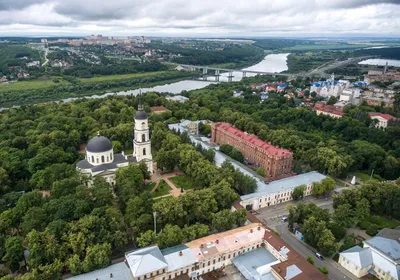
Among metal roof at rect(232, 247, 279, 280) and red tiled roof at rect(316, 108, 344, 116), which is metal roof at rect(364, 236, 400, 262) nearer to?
metal roof at rect(232, 247, 279, 280)

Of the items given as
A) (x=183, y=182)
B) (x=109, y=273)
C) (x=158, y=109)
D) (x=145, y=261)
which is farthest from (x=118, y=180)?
(x=158, y=109)

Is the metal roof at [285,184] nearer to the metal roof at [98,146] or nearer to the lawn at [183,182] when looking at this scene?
the lawn at [183,182]

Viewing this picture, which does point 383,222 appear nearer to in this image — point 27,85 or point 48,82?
point 27,85

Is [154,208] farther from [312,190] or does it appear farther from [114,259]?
[312,190]

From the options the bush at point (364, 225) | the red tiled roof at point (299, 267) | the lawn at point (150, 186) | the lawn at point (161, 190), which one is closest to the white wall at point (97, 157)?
the lawn at point (150, 186)

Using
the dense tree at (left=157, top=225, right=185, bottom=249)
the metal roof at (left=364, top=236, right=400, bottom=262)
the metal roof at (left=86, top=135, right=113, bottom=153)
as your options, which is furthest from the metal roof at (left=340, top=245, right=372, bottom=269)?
the metal roof at (left=86, top=135, right=113, bottom=153)

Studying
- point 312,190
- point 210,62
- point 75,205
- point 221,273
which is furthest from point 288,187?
point 210,62
